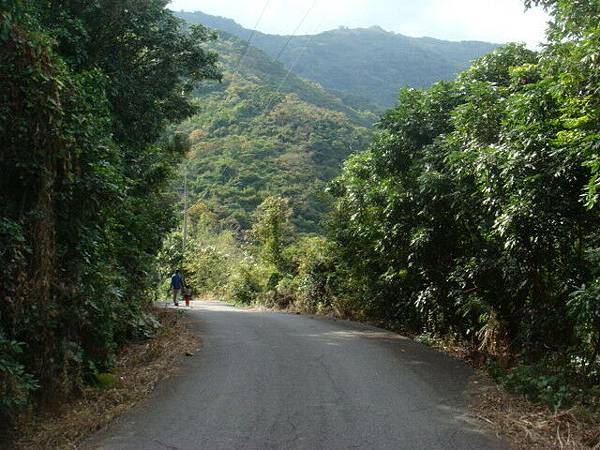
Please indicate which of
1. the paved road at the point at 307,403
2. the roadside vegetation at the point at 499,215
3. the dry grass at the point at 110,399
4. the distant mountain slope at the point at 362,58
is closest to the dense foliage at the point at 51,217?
the dry grass at the point at 110,399

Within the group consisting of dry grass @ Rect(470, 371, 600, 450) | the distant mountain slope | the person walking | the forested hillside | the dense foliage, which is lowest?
the person walking

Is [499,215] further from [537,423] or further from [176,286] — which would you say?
[176,286]

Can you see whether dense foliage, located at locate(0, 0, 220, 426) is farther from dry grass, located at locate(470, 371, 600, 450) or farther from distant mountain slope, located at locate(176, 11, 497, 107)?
Result: distant mountain slope, located at locate(176, 11, 497, 107)

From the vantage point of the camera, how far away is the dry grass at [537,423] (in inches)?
230

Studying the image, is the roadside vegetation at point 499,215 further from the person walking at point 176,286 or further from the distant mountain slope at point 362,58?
the distant mountain slope at point 362,58

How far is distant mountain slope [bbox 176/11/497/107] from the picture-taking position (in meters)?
123

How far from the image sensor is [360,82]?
124750mm

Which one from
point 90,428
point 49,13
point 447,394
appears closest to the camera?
point 90,428

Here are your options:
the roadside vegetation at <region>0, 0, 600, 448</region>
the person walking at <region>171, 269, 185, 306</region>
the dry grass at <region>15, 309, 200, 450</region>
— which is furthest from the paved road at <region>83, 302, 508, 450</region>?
Answer: the person walking at <region>171, 269, 185, 306</region>

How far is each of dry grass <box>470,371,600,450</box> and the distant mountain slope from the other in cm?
10145

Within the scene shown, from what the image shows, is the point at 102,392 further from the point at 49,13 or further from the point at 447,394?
the point at 49,13

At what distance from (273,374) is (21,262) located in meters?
4.51

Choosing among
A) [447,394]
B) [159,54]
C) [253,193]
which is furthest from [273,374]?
[253,193]

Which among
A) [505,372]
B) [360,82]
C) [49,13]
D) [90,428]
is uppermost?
[360,82]
